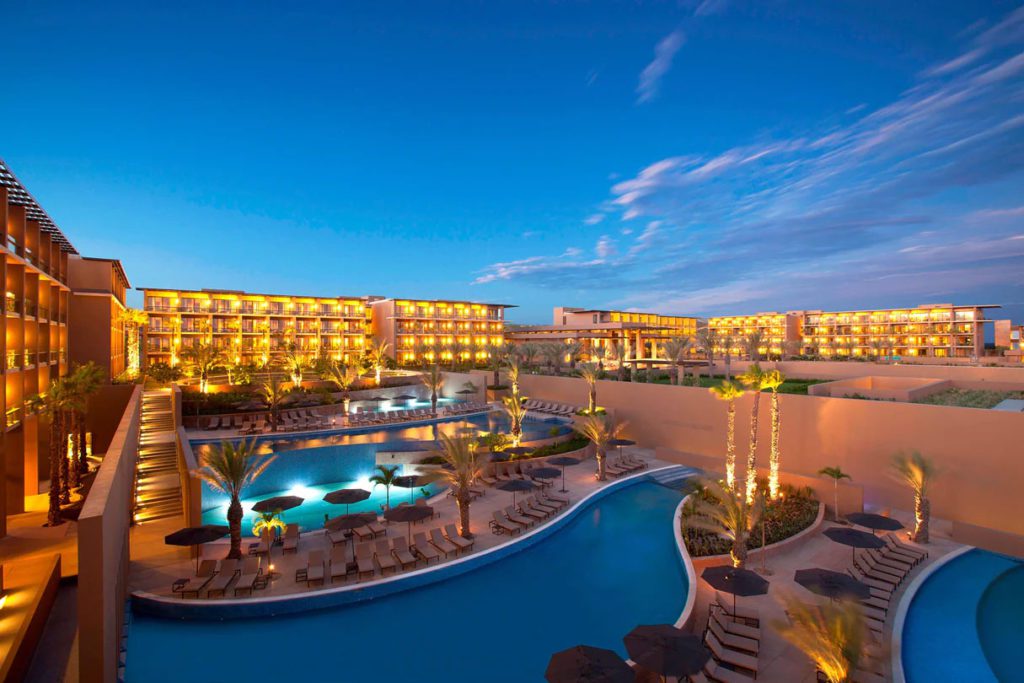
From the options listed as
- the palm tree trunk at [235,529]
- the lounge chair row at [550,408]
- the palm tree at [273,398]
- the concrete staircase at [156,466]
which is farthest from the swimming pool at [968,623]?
the palm tree at [273,398]

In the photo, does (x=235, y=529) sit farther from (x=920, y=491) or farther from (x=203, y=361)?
(x=203, y=361)

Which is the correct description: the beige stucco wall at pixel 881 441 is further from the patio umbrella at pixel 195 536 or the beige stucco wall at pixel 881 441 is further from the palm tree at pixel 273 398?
the patio umbrella at pixel 195 536

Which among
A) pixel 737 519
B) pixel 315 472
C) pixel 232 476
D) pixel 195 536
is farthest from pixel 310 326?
pixel 737 519

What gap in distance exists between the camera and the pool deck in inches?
398

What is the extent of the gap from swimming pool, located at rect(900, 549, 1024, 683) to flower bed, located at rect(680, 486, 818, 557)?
2.92m

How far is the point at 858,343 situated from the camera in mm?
64125

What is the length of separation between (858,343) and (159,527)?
75482 mm

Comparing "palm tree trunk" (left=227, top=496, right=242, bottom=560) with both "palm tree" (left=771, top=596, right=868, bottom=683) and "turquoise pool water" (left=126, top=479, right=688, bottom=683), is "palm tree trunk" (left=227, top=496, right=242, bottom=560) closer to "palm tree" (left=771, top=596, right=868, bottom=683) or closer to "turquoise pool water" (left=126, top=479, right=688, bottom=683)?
"turquoise pool water" (left=126, top=479, right=688, bottom=683)

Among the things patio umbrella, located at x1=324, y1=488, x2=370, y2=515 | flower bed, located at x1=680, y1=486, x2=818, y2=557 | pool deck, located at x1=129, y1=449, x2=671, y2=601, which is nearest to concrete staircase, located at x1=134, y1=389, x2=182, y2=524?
pool deck, located at x1=129, y1=449, x2=671, y2=601

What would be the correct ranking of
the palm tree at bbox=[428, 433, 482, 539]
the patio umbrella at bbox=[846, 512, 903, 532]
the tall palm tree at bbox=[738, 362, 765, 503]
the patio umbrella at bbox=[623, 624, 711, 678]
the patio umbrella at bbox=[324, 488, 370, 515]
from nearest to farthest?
the patio umbrella at bbox=[623, 624, 711, 678], the patio umbrella at bbox=[846, 512, 903, 532], the palm tree at bbox=[428, 433, 482, 539], the patio umbrella at bbox=[324, 488, 370, 515], the tall palm tree at bbox=[738, 362, 765, 503]

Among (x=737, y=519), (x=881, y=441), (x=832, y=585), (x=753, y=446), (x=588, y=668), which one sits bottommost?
(x=832, y=585)

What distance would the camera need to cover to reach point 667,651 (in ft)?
21.6

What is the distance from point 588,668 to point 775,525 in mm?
9868

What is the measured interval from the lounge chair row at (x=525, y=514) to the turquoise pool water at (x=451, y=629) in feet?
3.05
